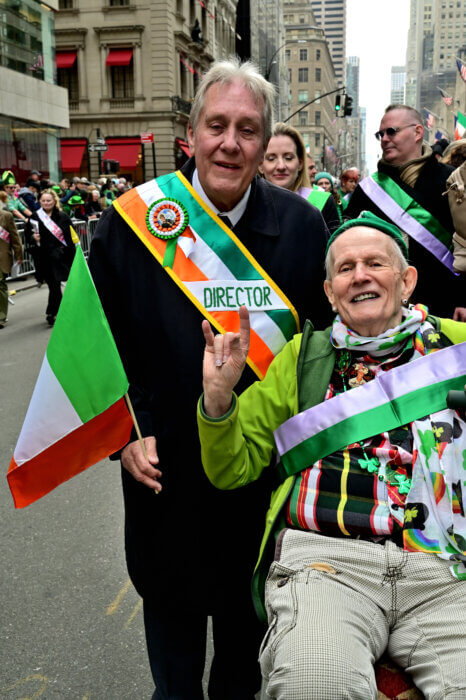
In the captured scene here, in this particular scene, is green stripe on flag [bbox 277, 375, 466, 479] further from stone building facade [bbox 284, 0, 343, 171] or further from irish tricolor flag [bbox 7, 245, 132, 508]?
stone building facade [bbox 284, 0, 343, 171]

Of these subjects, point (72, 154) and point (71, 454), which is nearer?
point (71, 454)

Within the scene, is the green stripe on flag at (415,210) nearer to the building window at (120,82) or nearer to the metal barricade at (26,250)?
the metal barricade at (26,250)

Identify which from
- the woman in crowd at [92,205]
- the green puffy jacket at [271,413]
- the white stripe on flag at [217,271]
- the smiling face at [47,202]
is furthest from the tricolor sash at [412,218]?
the woman in crowd at [92,205]

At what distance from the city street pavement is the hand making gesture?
1.46 m

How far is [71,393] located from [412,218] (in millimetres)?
2632

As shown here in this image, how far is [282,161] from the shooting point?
5.23 metres

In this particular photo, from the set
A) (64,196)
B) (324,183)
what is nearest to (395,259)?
(324,183)

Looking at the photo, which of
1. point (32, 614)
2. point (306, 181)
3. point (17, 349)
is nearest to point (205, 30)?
point (17, 349)

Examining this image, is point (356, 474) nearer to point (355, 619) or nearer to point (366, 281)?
point (355, 619)

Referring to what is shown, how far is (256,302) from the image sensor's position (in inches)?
92.0

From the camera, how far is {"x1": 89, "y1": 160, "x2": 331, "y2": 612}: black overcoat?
2293 mm

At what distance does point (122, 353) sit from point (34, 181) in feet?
58.9

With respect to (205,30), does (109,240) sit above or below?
below

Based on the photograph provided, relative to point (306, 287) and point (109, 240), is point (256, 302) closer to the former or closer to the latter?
point (306, 287)
